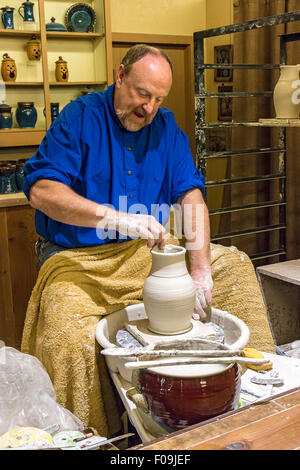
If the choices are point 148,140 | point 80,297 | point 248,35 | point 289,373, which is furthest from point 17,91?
point 289,373

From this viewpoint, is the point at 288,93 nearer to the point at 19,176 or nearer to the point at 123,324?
the point at 123,324

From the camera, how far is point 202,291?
1.86m

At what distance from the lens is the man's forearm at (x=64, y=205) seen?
71.4 inches

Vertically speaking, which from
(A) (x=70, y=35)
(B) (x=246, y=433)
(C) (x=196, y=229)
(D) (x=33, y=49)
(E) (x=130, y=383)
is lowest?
(E) (x=130, y=383)

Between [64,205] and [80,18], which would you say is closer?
[64,205]

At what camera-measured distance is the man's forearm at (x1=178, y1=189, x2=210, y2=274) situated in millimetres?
2006

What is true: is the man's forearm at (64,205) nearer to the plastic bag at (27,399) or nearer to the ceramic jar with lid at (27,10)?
the plastic bag at (27,399)

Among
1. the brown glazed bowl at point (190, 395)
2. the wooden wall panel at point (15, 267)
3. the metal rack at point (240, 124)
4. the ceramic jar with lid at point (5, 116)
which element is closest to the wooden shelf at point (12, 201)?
the wooden wall panel at point (15, 267)

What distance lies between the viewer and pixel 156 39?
4.12m

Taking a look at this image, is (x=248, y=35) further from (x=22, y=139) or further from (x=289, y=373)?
(x=289, y=373)

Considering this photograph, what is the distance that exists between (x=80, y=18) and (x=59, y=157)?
2.21 m

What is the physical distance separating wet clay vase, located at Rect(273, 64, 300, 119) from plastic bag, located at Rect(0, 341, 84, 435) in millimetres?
1778

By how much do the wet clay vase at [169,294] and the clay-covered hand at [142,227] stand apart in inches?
3.2

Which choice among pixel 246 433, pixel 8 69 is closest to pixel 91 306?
pixel 246 433
